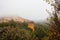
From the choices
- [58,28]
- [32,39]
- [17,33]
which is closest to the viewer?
[58,28]

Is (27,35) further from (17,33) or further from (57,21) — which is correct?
(57,21)

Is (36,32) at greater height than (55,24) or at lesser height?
lesser

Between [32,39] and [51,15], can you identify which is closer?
[51,15]

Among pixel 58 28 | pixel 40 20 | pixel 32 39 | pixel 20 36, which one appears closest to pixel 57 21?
pixel 58 28

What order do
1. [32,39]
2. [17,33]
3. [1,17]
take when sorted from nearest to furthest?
[17,33], [32,39], [1,17]

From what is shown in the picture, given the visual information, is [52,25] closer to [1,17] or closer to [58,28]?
[58,28]

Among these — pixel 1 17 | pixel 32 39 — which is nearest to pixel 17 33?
pixel 32 39

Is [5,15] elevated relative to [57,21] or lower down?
lower down

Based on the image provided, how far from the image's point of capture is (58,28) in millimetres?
3625

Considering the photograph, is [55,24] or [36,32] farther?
[36,32]

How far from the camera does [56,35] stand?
12.0ft

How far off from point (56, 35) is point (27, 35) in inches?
192

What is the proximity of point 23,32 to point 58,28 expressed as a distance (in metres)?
4.94

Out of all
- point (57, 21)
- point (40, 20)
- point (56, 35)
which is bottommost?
point (40, 20)
